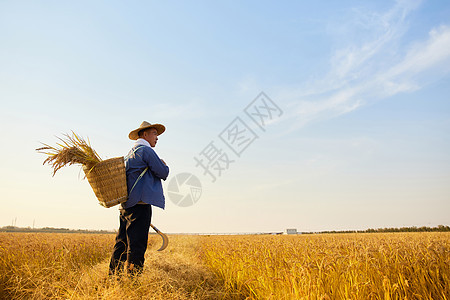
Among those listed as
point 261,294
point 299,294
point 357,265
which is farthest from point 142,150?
point 357,265

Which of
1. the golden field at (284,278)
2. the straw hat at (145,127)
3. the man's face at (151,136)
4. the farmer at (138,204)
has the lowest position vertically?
the golden field at (284,278)

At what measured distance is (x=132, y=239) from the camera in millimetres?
4078

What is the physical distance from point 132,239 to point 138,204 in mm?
501

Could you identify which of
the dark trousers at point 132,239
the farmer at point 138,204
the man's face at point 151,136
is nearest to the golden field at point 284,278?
the dark trousers at point 132,239

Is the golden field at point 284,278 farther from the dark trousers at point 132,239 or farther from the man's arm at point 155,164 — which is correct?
the man's arm at point 155,164

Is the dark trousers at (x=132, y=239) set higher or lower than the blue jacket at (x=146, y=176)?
lower

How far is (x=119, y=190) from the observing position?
4094mm

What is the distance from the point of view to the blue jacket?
419 centimetres

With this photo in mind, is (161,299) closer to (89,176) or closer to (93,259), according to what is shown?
(89,176)

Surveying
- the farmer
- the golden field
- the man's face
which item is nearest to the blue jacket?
the farmer

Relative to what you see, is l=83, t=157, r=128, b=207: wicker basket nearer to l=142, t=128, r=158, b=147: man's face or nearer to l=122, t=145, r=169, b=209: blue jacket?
l=122, t=145, r=169, b=209: blue jacket

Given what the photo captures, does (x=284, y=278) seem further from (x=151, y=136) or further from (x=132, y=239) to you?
(x=151, y=136)

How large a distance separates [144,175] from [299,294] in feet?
8.83

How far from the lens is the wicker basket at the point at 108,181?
4.02 meters
